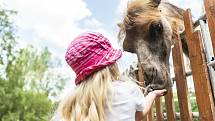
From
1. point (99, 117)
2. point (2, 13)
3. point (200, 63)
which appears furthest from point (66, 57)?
point (2, 13)

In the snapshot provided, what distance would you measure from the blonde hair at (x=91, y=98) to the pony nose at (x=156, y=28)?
1.49 meters

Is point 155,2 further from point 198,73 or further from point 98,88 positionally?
point 98,88

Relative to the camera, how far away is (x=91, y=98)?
7.51ft

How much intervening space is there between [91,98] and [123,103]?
19 centimetres

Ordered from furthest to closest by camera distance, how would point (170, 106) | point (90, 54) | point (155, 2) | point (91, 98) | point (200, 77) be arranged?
point (155, 2) < point (170, 106) < point (200, 77) < point (90, 54) < point (91, 98)

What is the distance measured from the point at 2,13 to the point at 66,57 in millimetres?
23166

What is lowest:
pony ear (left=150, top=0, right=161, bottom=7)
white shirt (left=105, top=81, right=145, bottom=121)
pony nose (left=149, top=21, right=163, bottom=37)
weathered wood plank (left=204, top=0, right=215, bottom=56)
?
white shirt (left=105, top=81, right=145, bottom=121)

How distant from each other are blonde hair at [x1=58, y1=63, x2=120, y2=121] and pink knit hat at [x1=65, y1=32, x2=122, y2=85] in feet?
0.13

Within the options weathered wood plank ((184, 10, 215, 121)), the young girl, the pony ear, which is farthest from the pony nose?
the young girl

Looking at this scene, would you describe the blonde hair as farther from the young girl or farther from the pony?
the pony

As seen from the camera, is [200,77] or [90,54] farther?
[200,77]

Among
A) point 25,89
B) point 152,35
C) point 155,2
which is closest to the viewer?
point 152,35

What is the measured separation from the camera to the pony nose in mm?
3818

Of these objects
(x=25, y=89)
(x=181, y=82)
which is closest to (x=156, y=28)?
(x=181, y=82)
